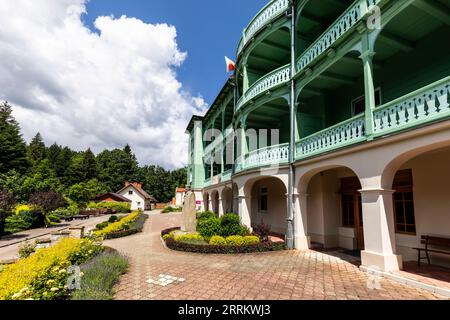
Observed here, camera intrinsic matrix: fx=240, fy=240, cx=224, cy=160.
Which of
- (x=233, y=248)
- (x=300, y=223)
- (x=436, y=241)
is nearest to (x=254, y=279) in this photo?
(x=233, y=248)

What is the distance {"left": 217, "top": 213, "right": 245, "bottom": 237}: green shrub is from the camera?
1171 centimetres

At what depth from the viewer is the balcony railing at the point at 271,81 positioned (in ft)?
39.0

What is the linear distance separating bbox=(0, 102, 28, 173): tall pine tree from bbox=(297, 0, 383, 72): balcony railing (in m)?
45.7

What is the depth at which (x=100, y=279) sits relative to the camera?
18.4 feet

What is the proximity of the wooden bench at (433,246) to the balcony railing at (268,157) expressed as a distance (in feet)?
18.9

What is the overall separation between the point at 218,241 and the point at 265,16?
11876 millimetres

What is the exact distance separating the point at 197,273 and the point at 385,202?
593 centimetres

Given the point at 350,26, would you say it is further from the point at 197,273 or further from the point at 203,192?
the point at 203,192

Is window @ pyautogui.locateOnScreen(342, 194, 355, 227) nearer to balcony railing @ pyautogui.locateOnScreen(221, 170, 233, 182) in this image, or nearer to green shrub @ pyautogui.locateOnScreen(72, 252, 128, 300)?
balcony railing @ pyautogui.locateOnScreen(221, 170, 233, 182)

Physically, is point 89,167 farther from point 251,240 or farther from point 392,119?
point 392,119

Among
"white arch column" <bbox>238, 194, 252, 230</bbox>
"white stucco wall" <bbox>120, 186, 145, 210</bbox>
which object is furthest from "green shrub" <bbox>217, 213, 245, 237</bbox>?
"white stucco wall" <bbox>120, 186, 145, 210</bbox>
